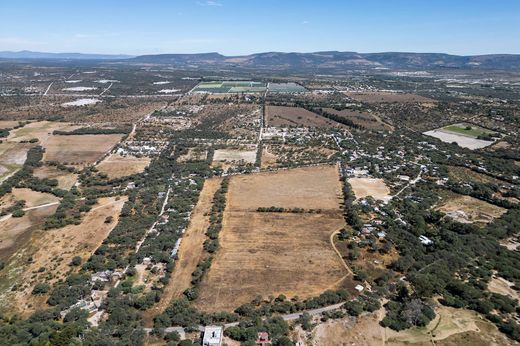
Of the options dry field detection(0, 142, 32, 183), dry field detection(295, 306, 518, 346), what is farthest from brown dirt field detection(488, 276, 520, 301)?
dry field detection(0, 142, 32, 183)

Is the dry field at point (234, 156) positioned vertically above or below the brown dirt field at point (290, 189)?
above

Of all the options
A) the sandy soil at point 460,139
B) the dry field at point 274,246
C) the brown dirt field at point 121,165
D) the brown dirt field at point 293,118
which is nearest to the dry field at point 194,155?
the brown dirt field at point 121,165

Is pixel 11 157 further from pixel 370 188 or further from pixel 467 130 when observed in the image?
pixel 467 130

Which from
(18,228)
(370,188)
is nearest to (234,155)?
(370,188)

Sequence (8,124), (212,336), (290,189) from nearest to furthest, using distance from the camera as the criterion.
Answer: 1. (212,336)
2. (290,189)
3. (8,124)

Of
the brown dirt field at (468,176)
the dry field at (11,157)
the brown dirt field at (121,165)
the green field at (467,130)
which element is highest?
the green field at (467,130)

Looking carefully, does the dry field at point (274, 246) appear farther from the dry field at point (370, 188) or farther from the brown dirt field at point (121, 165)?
the brown dirt field at point (121, 165)

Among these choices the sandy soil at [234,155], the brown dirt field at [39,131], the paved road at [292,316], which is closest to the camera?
the paved road at [292,316]
